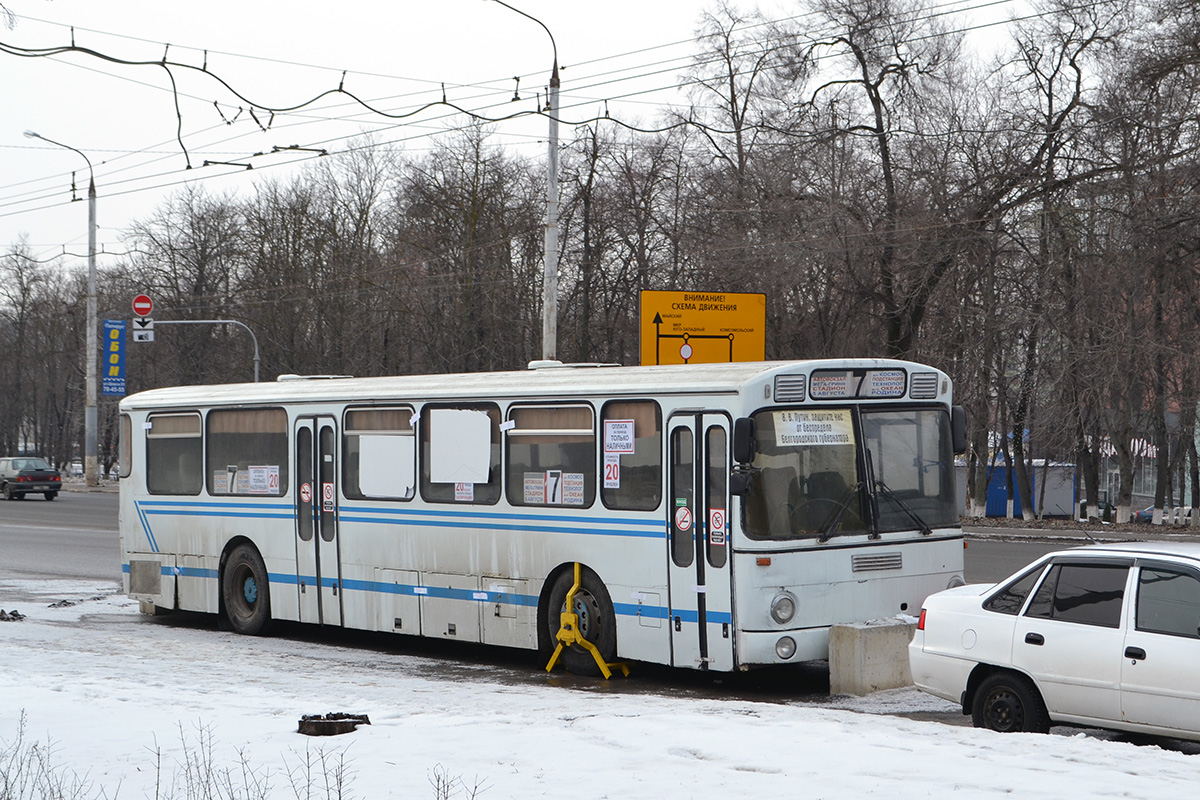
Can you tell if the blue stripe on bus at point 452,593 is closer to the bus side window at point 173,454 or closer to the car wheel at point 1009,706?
the bus side window at point 173,454

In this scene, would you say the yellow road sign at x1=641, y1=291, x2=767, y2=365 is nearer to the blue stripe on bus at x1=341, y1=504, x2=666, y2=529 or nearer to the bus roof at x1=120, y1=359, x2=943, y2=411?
the bus roof at x1=120, y1=359, x2=943, y2=411

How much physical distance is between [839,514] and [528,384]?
10.5 ft

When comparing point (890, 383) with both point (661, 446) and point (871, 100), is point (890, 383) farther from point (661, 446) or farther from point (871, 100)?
point (871, 100)

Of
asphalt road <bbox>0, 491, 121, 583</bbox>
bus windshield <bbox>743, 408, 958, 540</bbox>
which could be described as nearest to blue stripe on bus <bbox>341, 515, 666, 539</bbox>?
bus windshield <bbox>743, 408, 958, 540</bbox>

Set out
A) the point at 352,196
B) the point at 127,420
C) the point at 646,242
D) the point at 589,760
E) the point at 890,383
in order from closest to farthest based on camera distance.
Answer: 1. the point at 589,760
2. the point at 890,383
3. the point at 127,420
4. the point at 646,242
5. the point at 352,196

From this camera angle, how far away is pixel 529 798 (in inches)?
237

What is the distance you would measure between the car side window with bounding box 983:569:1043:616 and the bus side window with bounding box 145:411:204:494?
10.00 metres

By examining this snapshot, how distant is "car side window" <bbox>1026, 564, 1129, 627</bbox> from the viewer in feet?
26.5

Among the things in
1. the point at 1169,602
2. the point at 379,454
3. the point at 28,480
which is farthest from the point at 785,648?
the point at 28,480

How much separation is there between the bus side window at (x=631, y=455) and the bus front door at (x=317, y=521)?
386cm

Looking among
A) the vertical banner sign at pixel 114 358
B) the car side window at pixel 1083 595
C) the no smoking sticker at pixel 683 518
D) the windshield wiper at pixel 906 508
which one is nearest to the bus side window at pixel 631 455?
the no smoking sticker at pixel 683 518

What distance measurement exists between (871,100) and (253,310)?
33922 mm

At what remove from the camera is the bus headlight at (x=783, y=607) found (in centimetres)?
1030

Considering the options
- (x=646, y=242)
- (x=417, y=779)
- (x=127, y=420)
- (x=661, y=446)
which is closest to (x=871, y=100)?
(x=646, y=242)
